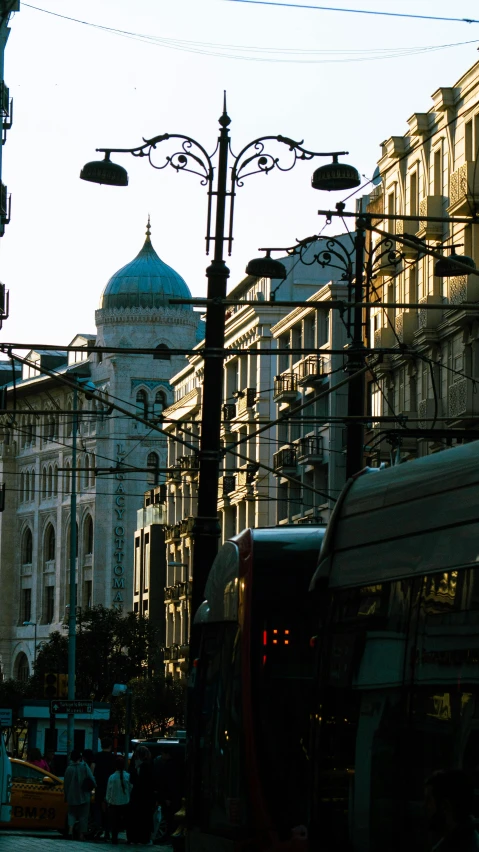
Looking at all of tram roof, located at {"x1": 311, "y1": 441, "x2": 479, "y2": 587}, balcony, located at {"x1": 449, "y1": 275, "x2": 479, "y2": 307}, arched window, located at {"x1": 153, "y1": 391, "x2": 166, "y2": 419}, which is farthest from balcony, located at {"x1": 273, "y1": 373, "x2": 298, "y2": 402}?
tram roof, located at {"x1": 311, "y1": 441, "x2": 479, "y2": 587}

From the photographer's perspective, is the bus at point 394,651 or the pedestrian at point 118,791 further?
the pedestrian at point 118,791

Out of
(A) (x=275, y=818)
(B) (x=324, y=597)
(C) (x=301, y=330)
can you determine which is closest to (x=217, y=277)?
(A) (x=275, y=818)

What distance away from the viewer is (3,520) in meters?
135

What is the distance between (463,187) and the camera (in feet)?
139

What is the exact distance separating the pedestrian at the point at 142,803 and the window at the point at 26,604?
106020mm

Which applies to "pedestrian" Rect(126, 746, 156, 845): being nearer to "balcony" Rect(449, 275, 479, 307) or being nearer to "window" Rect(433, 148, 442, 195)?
"balcony" Rect(449, 275, 479, 307)

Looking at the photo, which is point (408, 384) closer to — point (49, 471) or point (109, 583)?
point (109, 583)

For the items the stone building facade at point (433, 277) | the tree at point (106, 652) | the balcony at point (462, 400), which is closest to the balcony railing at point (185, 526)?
the tree at point (106, 652)

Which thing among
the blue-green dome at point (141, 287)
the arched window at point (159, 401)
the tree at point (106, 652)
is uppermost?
the blue-green dome at point (141, 287)

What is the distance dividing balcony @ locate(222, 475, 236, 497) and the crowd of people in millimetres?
49491

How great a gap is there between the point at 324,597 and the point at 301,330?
6230cm

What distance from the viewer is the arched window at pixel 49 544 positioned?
130 meters

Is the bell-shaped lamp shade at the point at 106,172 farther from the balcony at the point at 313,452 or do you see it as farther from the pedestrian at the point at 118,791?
the balcony at the point at 313,452

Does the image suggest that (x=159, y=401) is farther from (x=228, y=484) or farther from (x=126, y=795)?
(x=126, y=795)
